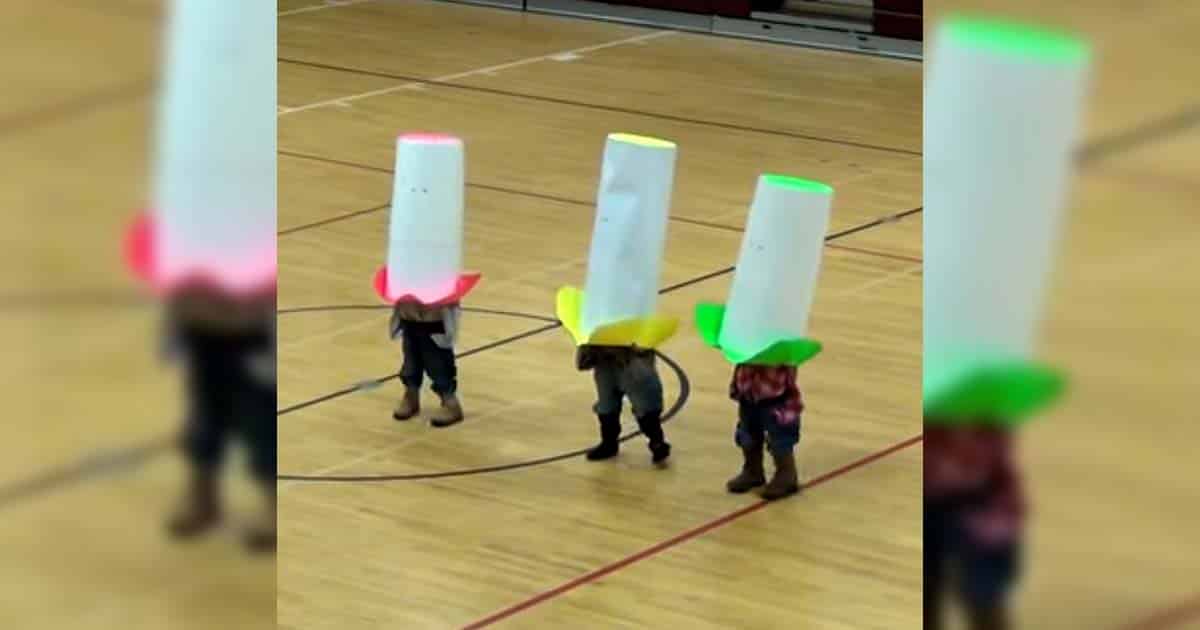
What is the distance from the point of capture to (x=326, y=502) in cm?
208

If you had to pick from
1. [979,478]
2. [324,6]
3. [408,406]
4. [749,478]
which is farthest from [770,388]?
[324,6]

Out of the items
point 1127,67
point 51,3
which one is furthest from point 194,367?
point 1127,67

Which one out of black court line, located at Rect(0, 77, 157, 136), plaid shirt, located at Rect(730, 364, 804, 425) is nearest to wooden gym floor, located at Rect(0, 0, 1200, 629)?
black court line, located at Rect(0, 77, 157, 136)

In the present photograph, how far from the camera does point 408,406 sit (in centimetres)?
240

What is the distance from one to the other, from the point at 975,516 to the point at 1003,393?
0.06 feet

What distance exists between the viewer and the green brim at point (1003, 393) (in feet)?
0.93

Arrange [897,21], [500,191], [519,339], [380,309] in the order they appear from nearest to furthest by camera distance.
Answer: [519,339] < [380,309] < [500,191] < [897,21]

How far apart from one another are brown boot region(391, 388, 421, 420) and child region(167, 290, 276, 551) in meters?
2.04

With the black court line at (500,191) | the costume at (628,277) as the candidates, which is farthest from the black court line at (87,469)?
the black court line at (500,191)

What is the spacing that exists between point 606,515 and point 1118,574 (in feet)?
5.86

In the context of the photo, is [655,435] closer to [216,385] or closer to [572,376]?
[572,376]

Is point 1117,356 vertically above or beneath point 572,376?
above

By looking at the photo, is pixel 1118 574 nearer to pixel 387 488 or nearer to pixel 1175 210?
pixel 1175 210

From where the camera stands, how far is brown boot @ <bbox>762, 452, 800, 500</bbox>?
2135 mm
